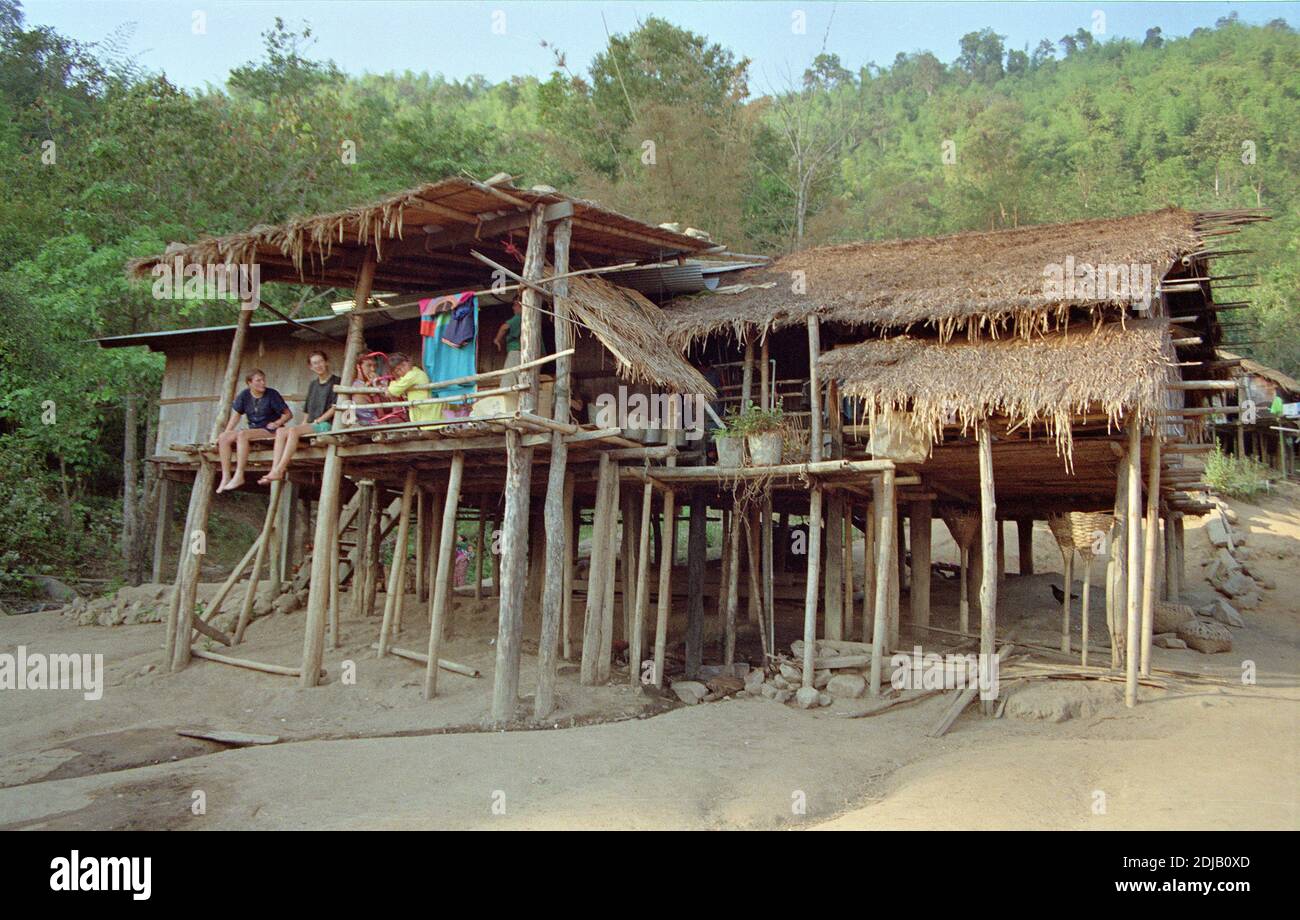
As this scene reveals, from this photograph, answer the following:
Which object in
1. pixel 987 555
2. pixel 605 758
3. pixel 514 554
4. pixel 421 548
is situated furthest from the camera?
pixel 421 548

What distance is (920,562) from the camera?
45.7 feet

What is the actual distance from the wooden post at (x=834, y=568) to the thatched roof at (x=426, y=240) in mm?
3951

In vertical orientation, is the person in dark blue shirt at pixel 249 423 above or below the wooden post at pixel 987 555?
above

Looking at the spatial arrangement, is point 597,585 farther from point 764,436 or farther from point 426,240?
point 426,240

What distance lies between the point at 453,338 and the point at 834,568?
5756 mm

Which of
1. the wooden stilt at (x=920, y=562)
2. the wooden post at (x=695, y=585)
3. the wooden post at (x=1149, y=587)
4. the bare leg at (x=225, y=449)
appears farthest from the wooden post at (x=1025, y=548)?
the bare leg at (x=225, y=449)

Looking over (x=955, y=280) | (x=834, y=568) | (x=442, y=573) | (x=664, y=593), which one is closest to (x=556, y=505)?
(x=442, y=573)

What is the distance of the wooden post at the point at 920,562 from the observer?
13.8 meters

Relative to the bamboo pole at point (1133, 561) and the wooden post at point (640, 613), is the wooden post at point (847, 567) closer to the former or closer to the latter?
the wooden post at point (640, 613)

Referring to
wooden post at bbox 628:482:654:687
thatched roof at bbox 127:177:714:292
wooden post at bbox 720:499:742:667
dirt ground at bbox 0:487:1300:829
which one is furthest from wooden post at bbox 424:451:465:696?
wooden post at bbox 720:499:742:667

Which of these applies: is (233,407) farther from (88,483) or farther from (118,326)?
(88,483)

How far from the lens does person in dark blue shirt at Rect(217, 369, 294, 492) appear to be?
1184 cm
